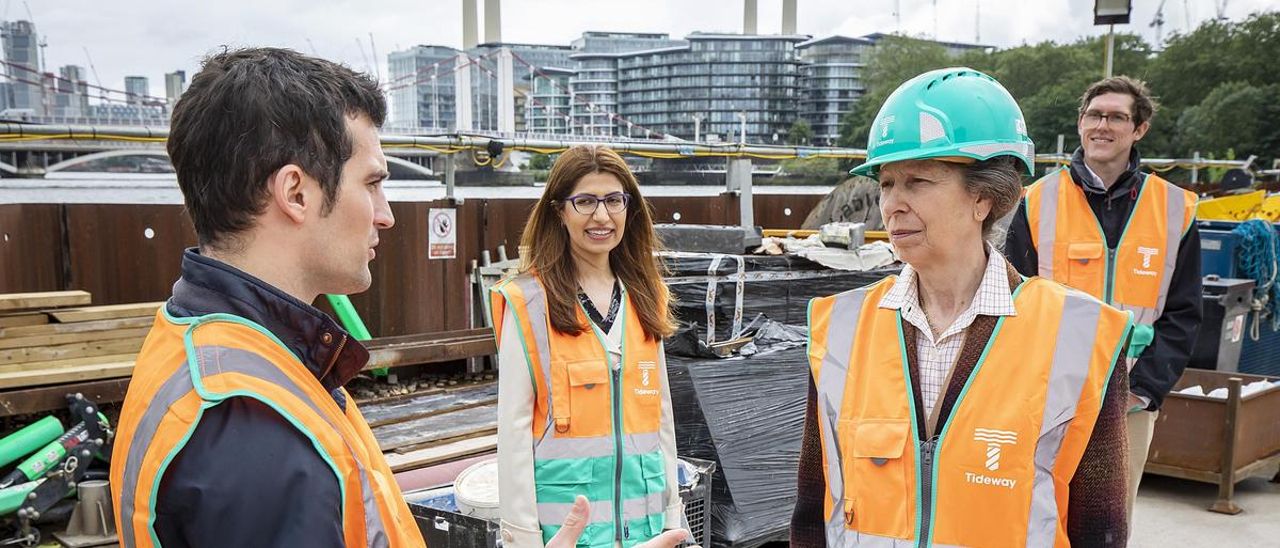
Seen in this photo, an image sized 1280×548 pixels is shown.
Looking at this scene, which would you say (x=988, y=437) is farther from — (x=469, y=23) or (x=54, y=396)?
(x=469, y=23)

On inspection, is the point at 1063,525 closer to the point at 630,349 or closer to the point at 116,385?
the point at 630,349

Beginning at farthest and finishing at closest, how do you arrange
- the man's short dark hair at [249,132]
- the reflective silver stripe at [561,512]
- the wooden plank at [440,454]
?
1. the wooden plank at [440,454]
2. the reflective silver stripe at [561,512]
3. the man's short dark hair at [249,132]

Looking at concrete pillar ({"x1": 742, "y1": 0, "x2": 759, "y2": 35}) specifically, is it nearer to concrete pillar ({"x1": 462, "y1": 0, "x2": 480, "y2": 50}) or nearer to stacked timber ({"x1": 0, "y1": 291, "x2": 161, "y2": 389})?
concrete pillar ({"x1": 462, "y1": 0, "x2": 480, "y2": 50})

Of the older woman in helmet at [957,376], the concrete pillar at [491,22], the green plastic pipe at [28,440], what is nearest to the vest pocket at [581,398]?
the older woman in helmet at [957,376]

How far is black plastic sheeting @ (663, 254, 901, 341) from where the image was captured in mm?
5535

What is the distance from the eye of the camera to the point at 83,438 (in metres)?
4.89

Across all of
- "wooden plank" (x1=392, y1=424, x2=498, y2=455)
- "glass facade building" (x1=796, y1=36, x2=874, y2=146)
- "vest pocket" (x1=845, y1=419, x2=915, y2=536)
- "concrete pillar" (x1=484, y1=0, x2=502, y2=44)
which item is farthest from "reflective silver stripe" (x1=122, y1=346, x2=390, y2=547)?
"glass facade building" (x1=796, y1=36, x2=874, y2=146)

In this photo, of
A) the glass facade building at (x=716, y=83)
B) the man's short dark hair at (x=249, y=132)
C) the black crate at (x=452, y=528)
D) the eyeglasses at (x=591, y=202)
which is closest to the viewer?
the man's short dark hair at (x=249, y=132)

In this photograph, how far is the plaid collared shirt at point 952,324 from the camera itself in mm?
2049

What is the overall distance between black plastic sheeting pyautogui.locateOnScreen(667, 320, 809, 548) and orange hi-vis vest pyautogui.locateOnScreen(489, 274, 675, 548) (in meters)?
1.52

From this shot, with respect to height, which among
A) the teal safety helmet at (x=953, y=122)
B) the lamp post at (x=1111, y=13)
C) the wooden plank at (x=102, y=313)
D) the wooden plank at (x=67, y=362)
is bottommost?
the wooden plank at (x=67, y=362)

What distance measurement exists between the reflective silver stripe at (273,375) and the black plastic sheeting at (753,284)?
400 centimetres

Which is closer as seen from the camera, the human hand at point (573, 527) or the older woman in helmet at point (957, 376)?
the human hand at point (573, 527)

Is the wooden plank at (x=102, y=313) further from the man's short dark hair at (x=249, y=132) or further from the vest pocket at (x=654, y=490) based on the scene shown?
the man's short dark hair at (x=249, y=132)
